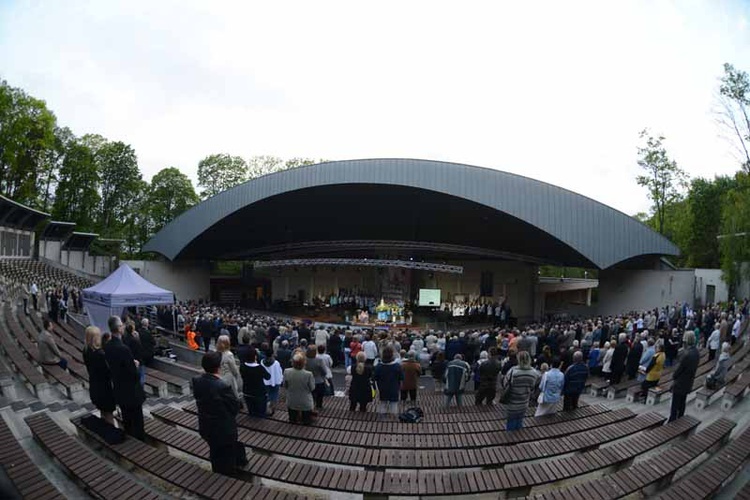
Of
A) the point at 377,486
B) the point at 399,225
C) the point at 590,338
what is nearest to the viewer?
the point at 377,486

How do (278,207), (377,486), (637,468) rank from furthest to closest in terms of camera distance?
1. (278,207)
2. (637,468)
3. (377,486)

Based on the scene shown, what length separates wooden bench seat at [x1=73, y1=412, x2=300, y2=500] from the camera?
3.29 metres

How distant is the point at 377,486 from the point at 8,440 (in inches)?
140

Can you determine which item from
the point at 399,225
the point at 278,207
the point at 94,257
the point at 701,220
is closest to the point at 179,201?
the point at 94,257

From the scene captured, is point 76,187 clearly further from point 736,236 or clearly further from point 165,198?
point 736,236

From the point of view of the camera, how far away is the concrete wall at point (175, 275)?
2641 cm

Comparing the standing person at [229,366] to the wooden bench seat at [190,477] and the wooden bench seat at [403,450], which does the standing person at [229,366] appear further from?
the wooden bench seat at [190,477]

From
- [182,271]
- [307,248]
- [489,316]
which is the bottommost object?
[489,316]

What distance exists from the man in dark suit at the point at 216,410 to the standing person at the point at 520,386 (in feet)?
11.2

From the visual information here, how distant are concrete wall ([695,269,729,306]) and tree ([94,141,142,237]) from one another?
47.1 m

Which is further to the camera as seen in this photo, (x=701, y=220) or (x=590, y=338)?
(x=701, y=220)

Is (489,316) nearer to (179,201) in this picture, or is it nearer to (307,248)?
(307,248)

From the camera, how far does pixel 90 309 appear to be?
11.9m

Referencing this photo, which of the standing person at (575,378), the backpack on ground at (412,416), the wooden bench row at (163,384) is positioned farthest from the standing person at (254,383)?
→ the standing person at (575,378)
